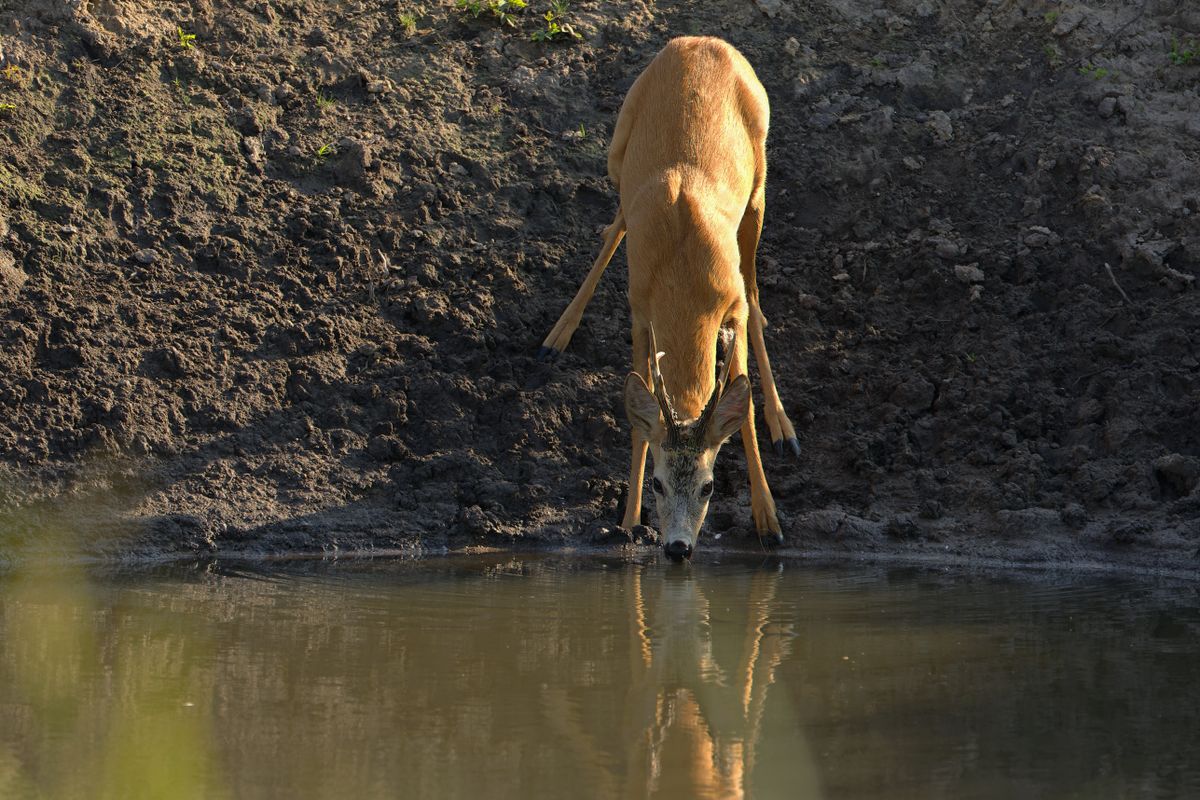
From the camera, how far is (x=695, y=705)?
6172 mm

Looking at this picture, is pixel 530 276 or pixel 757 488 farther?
pixel 530 276

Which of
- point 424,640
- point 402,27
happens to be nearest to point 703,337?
point 424,640

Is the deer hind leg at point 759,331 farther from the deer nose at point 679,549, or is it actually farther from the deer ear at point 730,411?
the deer nose at point 679,549

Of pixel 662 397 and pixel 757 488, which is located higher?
pixel 662 397

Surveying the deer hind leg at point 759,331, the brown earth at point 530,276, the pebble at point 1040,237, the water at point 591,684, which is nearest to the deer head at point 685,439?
the water at point 591,684

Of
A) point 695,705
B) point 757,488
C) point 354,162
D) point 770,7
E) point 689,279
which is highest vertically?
point 770,7

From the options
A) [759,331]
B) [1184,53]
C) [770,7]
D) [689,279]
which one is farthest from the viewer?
[770,7]

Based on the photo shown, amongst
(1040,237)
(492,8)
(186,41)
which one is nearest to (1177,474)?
(1040,237)

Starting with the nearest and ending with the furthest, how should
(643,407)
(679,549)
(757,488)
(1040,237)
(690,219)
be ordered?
(679,549), (643,407), (690,219), (757,488), (1040,237)

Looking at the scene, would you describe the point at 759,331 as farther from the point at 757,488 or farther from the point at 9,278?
the point at 9,278

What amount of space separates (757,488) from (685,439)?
1189mm

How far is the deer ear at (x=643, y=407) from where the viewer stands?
8727 mm

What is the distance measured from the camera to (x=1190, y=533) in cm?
910

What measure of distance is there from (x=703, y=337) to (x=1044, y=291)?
3387 mm
